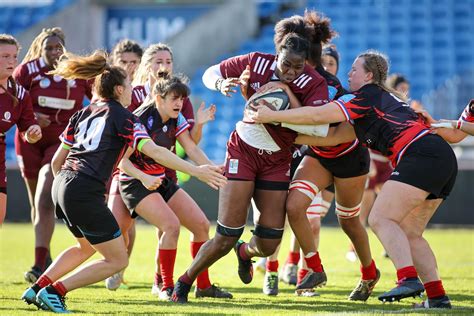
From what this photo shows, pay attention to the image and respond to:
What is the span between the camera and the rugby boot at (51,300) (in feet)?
18.7

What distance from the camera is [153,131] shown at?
6816 millimetres

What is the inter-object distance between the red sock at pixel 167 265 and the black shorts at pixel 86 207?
967mm

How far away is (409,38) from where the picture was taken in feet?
65.8

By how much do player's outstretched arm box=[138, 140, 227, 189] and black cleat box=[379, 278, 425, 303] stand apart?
1.34 meters

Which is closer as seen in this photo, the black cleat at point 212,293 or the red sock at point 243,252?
the red sock at point 243,252

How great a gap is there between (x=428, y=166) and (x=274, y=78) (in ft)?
4.39

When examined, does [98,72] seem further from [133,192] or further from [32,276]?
[32,276]

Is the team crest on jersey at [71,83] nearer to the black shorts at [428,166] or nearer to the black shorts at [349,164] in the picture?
the black shorts at [349,164]

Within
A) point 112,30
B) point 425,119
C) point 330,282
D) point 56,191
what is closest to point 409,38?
point 112,30

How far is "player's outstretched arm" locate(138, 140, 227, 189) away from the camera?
5656mm

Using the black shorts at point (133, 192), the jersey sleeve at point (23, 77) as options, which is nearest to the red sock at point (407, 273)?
the black shorts at point (133, 192)

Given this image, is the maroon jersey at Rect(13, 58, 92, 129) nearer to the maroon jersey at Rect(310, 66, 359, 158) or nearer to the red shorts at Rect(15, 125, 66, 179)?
the red shorts at Rect(15, 125, 66, 179)

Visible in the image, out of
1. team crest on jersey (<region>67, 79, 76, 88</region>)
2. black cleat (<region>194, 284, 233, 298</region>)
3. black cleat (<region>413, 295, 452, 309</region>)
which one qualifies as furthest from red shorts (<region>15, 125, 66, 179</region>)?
black cleat (<region>413, 295, 452, 309</region>)

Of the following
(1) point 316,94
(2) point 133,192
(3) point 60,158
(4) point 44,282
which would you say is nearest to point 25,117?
(3) point 60,158
